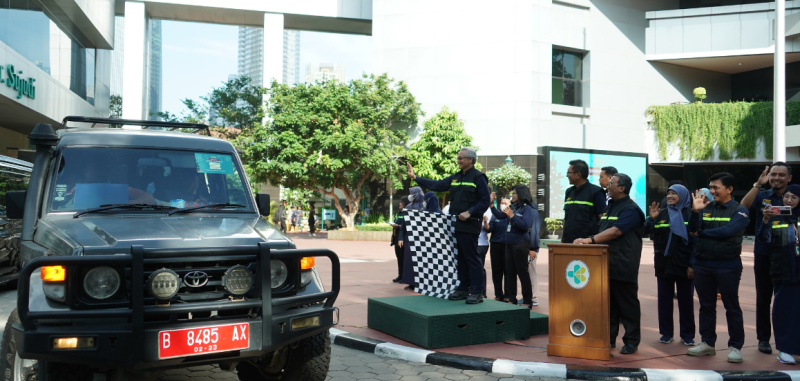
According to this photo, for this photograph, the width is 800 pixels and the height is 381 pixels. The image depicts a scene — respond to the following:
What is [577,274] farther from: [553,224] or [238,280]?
[553,224]

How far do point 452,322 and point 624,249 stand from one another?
194 centimetres

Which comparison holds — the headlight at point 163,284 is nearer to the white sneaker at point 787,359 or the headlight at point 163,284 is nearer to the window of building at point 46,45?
the white sneaker at point 787,359

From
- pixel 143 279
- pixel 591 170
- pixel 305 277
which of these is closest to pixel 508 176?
pixel 591 170

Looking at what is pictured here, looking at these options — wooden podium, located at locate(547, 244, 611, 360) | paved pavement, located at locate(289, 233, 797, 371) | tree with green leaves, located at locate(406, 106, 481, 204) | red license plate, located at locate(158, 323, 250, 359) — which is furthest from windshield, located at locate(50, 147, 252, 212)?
tree with green leaves, located at locate(406, 106, 481, 204)

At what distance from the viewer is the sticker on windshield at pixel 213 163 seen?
5434 mm

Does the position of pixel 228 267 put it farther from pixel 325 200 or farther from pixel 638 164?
pixel 325 200

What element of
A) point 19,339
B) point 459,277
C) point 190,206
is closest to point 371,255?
point 459,277

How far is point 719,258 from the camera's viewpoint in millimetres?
6141

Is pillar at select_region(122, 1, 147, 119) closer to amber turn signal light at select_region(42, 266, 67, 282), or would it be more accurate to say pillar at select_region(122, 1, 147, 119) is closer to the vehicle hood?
the vehicle hood

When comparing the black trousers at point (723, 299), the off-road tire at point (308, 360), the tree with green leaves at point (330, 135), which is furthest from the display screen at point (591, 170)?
the off-road tire at point (308, 360)

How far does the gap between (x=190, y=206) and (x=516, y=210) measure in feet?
17.6

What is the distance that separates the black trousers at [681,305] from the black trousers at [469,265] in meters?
2.04

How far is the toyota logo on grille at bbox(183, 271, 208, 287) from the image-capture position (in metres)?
3.88

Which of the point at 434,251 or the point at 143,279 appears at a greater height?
the point at 143,279
